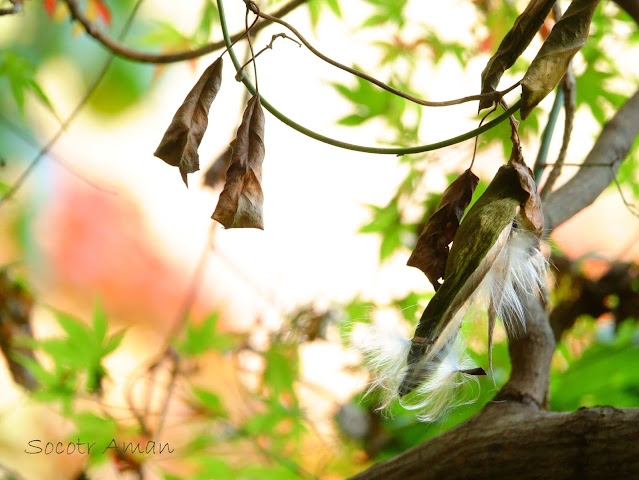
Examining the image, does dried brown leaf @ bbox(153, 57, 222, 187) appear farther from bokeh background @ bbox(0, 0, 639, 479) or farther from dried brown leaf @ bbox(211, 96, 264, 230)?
bokeh background @ bbox(0, 0, 639, 479)

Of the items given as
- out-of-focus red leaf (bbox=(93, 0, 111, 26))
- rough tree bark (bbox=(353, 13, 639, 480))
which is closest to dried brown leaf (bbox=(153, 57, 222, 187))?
rough tree bark (bbox=(353, 13, 639, 480))

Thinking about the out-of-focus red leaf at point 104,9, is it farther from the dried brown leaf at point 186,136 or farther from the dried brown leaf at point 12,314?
the dried brown leaf at point 186,136

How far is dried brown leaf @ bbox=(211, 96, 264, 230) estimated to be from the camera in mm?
294

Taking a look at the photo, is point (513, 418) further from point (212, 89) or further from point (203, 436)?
point (203, 436)

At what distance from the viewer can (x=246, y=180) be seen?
0.30m

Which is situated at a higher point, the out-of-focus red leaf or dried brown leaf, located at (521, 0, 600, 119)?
the out-of-focus red leaf

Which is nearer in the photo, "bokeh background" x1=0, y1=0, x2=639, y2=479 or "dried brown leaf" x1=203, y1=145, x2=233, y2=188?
"dried brown leaf" x1=203, y1=145, x2=233, y2=188

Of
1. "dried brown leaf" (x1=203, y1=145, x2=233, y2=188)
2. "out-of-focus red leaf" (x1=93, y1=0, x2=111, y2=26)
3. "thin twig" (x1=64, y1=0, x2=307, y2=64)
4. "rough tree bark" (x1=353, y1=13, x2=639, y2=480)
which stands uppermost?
"out-of-focus red leaf" (x1=93, y1=0, x2=111, y2=26)

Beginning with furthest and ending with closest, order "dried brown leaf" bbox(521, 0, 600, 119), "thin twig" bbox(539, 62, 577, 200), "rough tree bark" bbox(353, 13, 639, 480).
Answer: "thin twig" bbox(539, 62, 577, 200), "rough tree bark" bbox(353, 13, 639, 480), "dried brown leaf" bbox(521, 0, 600, 119)

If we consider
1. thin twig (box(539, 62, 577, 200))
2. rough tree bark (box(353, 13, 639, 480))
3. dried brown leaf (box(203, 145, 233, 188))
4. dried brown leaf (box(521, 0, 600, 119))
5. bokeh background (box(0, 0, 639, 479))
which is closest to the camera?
dried brown leaf (box(521, 0, 600, 119))

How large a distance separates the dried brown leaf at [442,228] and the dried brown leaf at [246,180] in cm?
9

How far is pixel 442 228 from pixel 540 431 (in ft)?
0.54

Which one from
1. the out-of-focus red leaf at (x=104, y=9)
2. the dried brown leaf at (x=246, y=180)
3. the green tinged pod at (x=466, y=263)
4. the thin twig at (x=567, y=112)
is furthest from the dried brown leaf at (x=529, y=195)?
the out-of-focus red leaf at (x=104, y=9)

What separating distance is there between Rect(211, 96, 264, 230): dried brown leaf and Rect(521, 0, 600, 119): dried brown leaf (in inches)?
4.8
